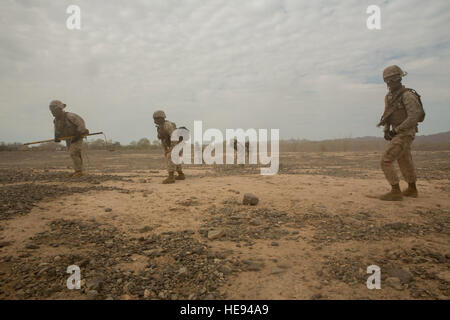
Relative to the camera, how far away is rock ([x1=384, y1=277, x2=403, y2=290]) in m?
1.91

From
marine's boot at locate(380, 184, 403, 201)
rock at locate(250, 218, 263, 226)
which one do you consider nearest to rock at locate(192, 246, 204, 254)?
rock at locate(250, 218, 263, 226)

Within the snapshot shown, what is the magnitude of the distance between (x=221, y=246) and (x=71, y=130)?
257 inches

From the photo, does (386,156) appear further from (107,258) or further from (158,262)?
(107,258)

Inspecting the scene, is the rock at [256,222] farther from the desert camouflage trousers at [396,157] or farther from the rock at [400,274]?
the desert camouflage trousers at [396,157]

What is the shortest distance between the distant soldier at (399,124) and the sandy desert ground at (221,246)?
393 mm

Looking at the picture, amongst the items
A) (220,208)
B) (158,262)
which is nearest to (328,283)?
(158,262)

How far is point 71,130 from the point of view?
23.5ft

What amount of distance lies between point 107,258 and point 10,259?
871 mm

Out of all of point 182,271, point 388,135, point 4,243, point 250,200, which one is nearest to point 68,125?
point 4,243

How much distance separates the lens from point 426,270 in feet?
7.00

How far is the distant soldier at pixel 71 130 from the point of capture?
23.0 ft

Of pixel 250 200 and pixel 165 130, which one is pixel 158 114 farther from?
pixel 250 200

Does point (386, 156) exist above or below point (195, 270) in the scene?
above

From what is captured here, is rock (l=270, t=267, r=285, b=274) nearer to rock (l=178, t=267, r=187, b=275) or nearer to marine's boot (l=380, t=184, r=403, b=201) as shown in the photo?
rock (l=178, t=267, r=187, b=275)
